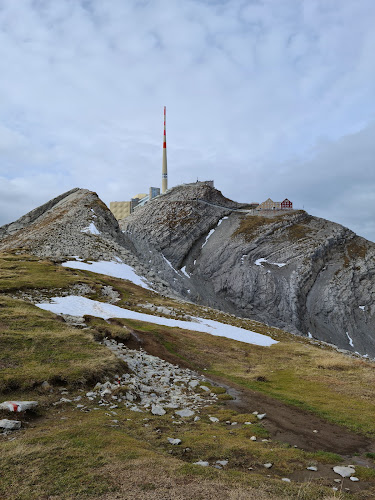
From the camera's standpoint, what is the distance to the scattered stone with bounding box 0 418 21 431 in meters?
14.3

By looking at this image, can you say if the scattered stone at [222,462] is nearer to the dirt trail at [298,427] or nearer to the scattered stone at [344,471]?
the scattered stone at [344,471]

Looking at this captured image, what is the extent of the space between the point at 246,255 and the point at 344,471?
121m

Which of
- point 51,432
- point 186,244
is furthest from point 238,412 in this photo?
point 186,244

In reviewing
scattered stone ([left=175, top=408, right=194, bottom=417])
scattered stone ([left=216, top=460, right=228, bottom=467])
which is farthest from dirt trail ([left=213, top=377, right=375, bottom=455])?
scattered stone ([left=216, top=460, right=228, bottom=467])

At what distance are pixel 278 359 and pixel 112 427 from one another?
89.9ft

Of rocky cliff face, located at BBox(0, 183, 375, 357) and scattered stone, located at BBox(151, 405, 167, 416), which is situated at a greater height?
rocky cliff face, located at BBox(0, 183, 375, 357)

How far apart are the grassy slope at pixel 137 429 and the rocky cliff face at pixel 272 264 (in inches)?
3102

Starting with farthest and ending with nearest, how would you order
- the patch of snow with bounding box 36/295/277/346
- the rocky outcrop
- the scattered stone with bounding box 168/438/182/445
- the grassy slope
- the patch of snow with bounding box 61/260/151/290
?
the rocky outcrop < the patch of snow with bounding box 61/260/151/290 < the patch of snow with bounding box 36/295/277/346 < the scattered stone with bounding box 168/438/182/445 < the grassy slope

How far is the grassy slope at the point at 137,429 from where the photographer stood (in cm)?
1022

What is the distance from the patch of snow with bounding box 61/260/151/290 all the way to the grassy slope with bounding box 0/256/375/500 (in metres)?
33.3

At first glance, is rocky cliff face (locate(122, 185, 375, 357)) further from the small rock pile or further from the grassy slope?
the small rock pile

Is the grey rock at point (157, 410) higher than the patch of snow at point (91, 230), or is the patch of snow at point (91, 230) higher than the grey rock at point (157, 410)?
the patch of snow at point (91, 230)

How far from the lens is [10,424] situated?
47.2ft

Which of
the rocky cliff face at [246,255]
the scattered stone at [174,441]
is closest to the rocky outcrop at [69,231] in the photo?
the rocky cliff face at [246,255]
